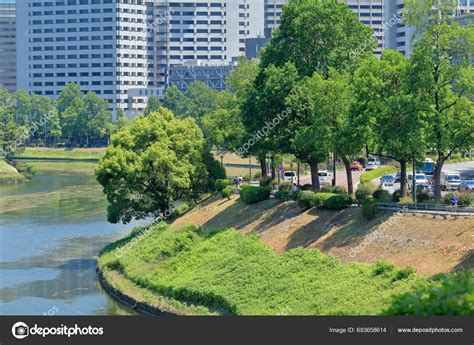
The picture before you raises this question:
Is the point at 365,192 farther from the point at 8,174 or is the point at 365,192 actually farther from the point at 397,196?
the point at 8,174

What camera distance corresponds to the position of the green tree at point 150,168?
286 feet

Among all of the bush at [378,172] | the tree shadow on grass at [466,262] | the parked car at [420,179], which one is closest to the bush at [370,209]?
the tree shadow on grass at [466,262]

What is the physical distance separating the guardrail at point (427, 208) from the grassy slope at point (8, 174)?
113m

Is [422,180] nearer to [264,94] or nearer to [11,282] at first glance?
[264,94]

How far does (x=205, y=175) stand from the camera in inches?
3585

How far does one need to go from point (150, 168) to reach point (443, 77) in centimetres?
3065

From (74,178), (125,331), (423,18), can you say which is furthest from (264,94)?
(74,178)

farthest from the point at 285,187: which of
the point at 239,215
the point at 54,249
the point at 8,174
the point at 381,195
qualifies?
the point at 8,174

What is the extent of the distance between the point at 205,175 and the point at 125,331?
2255 inches

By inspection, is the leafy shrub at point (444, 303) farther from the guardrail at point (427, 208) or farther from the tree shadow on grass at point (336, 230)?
the tree shadow on grass at point (336, 230)

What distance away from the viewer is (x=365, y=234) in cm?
6322

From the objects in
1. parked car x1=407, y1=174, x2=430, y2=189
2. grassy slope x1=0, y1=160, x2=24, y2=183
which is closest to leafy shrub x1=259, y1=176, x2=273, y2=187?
parked car x1=407, y1=174, x2=430, y2=189

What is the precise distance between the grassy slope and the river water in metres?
19.1

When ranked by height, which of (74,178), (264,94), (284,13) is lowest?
(74,178)
